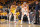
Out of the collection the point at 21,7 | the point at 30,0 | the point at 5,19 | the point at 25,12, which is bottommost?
the point at 5,19

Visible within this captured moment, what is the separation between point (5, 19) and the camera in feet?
13.5

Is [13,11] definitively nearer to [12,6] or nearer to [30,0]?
[12,6]

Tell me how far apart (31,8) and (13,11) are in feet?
3.36

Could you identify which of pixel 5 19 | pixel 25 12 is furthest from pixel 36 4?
pixel 5 19

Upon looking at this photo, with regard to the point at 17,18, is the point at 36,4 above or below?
above

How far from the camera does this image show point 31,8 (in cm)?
402

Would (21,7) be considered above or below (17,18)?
above

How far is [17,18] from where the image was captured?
13.4ft

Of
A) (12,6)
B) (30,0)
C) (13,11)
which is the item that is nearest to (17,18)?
(13,11)

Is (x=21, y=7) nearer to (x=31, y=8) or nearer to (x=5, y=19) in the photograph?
(x=31, y=8)

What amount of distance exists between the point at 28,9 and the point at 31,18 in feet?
1.76

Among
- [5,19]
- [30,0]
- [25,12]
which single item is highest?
[30,0]

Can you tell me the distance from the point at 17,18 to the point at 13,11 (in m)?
0.46

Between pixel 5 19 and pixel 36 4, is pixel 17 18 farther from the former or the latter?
pixel 36 4
